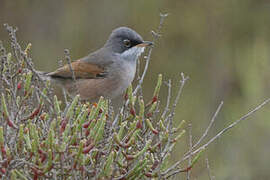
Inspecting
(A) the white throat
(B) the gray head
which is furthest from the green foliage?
(A) the white throat

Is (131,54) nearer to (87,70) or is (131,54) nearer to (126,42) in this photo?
(126,42)

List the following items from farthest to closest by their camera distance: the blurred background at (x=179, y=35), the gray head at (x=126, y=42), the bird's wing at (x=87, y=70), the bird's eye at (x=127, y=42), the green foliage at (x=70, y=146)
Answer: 1. the blurred background at (x=179, y=35)
2. the bird's wing at (x=87, y=70)
3. the bird's eye at (x=127, y=42)
4. the gray head at (x=126, y=42)
5. the green foliage at (x=70, y=146)

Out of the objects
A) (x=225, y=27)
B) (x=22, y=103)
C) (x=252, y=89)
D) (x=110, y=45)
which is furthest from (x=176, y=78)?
(x=22, y=103)

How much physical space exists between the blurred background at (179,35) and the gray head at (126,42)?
3.18 metres

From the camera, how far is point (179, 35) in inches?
362

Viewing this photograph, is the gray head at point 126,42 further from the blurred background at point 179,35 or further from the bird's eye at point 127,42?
the blurred background at point 179,35

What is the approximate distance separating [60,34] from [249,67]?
3.35m

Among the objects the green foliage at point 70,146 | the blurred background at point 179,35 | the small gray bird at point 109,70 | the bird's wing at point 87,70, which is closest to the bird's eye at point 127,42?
the small gray bird at point 109,70

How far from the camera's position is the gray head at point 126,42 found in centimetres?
498

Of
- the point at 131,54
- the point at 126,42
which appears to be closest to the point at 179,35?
the point at 131,54

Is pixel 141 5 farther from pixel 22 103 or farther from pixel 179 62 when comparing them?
pixel 22 103

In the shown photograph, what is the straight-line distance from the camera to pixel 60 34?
953 cm

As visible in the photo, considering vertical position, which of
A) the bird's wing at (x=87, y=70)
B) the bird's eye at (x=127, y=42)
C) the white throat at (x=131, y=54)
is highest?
the bird's eye at (x=127, y=42)

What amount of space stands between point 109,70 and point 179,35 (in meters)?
4.08
